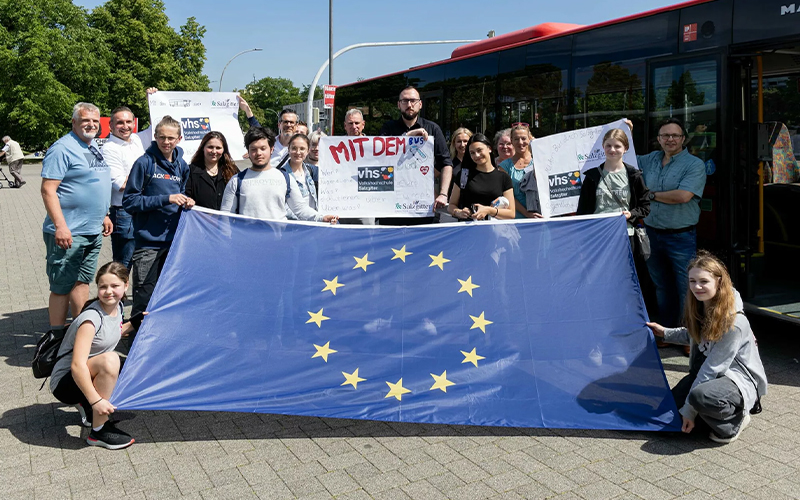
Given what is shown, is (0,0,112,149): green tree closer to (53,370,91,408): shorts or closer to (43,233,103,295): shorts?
(43,233,103,295): shorts

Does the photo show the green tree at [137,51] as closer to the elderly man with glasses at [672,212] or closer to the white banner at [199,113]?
the white banner at [199,113]

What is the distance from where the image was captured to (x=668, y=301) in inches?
257

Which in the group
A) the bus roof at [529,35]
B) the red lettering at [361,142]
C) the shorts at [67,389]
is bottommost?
the shorts at [67,389]

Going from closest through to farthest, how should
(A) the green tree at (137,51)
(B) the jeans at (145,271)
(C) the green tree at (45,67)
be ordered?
(B) the jeans at (145,271)
(C) the green tree at (45,67)
(A) the green tree at (137,51)

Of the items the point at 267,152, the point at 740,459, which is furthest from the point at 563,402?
the point at 267,152

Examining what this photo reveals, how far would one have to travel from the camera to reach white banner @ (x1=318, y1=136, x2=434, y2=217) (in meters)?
6.16

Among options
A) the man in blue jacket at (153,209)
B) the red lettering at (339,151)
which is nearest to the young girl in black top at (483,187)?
the red lettering at (339,151)

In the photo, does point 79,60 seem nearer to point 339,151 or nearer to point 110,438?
point 339,151

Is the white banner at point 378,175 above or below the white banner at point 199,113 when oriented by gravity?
below

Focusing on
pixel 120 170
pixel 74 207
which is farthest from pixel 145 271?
pixel 120 170

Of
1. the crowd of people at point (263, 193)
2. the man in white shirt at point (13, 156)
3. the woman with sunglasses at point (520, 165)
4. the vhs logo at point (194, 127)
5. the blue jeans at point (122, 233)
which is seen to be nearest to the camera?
the crowd of people at point (263, 193)

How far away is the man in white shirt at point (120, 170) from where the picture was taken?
6938 millimetres

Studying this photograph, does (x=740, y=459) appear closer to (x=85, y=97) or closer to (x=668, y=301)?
(x=668, y=301)

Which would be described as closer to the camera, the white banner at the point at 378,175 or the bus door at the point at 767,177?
the white banner at the point at 378,175
